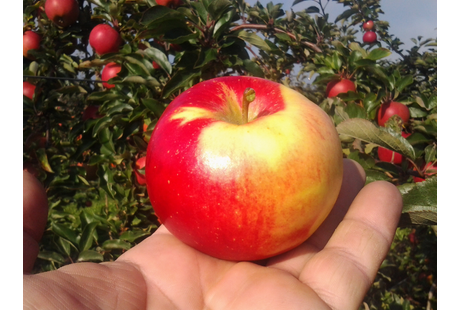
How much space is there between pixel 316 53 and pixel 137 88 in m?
0.89

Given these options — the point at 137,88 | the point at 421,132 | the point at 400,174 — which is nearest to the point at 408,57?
the point at 421,132

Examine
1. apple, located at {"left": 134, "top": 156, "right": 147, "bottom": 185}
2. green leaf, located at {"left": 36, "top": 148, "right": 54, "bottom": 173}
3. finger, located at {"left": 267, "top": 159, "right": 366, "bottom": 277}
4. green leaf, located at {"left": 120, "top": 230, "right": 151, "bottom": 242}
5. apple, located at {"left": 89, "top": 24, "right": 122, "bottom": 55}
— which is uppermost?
apple, located at {"left": 89, "top": 24, "right": 122, "bottom": 55}

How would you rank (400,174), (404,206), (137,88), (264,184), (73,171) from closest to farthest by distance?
(264,184) → (404,206) → (400,174) → (137,88) → (73,171)

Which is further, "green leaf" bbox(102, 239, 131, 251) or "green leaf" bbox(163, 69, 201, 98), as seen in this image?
"green leaf" bbox(102, 239, 131, 251)

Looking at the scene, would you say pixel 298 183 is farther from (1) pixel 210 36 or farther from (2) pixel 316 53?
(2) pixel 316 53

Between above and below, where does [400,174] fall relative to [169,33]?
below

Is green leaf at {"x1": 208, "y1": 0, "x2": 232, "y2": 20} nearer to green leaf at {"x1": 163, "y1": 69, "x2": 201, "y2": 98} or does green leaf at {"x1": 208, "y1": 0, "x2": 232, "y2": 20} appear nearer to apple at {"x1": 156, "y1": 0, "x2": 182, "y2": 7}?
green leaf at {"x1": 163, "y1": 69, "x2": 201, "y2": 98}

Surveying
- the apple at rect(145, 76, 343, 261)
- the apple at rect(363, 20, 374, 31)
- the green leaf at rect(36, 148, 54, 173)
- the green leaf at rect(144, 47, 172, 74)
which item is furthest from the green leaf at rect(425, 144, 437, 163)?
the apple at rect(363, 20, 374, 31)

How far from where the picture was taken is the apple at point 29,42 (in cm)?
181

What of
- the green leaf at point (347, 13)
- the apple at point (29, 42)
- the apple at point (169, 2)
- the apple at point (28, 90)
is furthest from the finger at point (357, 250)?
the green leaf at point (347, 13)

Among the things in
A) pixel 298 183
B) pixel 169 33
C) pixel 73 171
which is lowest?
pixel 73 171

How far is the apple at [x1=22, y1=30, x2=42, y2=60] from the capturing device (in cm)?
181

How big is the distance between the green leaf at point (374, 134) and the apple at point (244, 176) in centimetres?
25

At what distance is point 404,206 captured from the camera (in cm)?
101
